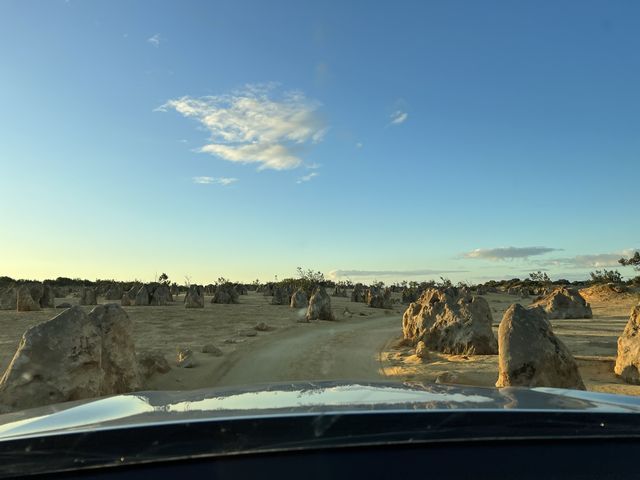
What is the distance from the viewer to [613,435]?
70.5 inches

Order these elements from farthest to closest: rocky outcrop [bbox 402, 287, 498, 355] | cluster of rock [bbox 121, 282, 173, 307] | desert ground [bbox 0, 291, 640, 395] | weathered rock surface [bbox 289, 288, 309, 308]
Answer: cluster of rock [bbox 121, 282, 173, 307]
weathered rock surface [bbox 289, 288, 309, 308]
rocky outcrop [bbox 402, 287, 498, 355]
desert ground [bbox 0, 291, 640, 395]

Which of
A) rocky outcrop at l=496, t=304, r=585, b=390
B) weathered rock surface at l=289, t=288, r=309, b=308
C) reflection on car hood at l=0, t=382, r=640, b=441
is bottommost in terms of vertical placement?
rocky outcrop at l=496, t=304, r=585, b=390

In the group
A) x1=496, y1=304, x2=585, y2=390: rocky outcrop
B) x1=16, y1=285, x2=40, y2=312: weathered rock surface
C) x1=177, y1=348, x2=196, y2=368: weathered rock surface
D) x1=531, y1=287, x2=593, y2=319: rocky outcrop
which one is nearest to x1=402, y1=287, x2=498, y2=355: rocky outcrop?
x1=496, y1=304, x2=585, y2=390: rocky outcrop

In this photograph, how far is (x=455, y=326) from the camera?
15195 millimetres

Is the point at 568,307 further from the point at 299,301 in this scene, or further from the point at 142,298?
the point at 142,298

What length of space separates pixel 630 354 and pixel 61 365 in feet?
32.9

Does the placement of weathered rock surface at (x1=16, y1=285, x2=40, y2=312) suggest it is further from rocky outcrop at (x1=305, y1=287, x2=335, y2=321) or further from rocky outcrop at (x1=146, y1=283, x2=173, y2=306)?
rocky outcrop at (x1=305, y1=287, x2=335, y2=321)

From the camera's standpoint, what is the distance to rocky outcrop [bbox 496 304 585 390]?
8.52m

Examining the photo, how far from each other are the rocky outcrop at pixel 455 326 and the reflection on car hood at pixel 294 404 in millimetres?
11993

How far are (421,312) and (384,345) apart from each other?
5.20 ft

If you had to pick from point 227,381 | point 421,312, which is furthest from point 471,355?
point 227,381

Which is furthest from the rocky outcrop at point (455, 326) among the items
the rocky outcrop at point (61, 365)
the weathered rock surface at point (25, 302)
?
the weathered rock surface at point (25, 302)

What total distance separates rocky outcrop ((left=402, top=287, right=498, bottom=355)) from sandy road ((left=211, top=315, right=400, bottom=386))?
1400 mm

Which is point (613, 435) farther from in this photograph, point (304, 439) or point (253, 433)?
point (253, 433)
